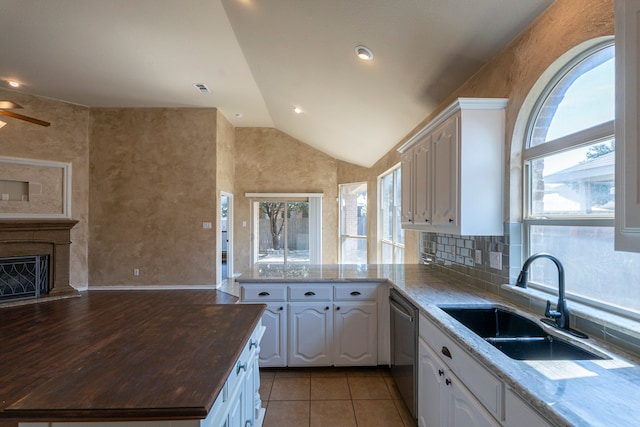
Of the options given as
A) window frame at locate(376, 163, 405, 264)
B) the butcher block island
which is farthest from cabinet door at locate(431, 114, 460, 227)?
window frame at locate(376, 163, 405, 264)

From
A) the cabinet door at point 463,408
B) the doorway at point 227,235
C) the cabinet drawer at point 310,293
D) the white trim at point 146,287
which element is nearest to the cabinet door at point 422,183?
the cabinet drawer at point 310,293

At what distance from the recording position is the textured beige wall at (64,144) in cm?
491

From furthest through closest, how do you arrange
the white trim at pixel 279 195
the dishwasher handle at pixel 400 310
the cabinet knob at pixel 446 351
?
the white trim at pixel 279 195 → the dishwasher handle at pixel 400 310 → the cabinet knob at pixel 446 351

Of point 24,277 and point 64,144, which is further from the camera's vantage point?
point 64,144

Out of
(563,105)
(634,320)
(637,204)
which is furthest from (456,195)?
(637,204)

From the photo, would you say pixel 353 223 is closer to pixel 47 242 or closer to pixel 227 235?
pixel 227 235

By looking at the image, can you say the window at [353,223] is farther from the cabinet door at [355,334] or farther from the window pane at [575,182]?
the window pane at [575,182]

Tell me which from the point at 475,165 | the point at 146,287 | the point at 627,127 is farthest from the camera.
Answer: the point at 146,287

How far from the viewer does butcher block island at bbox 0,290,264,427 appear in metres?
0.88

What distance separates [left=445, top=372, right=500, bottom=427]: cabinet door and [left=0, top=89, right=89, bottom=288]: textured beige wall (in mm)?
6492

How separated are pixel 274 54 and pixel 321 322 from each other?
2891 millimetres

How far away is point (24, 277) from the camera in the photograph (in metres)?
4.91

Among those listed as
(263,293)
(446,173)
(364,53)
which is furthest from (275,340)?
(364,53)

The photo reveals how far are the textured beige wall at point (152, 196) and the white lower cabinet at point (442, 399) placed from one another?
4749 millimetres
